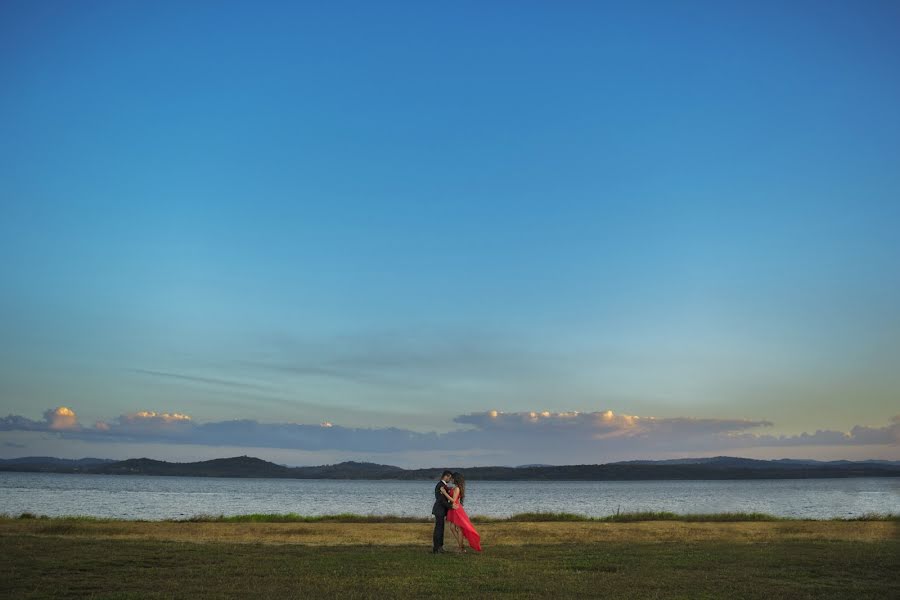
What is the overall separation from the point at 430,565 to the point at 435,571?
1096mm

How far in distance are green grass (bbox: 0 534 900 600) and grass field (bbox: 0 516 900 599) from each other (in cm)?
3

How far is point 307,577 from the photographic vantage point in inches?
619

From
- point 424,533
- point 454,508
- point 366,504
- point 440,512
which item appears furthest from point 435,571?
point 366,504

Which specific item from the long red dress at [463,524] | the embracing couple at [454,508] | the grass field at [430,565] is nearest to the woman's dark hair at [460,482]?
the embracing couple at [454,508]

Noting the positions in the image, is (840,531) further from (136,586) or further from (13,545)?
(13,545)

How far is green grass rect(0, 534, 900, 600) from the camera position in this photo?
554 inches

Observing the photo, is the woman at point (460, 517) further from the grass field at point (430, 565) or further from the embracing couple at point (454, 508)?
the grass field at point (430, 565)

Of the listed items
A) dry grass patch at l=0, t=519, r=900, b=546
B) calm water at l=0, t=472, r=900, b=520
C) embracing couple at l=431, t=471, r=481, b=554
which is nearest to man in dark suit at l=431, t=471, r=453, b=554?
embracing couple at l=431, t=471, r=481, b=554

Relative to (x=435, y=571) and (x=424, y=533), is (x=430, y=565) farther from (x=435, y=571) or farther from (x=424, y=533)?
(x=424, y=533)

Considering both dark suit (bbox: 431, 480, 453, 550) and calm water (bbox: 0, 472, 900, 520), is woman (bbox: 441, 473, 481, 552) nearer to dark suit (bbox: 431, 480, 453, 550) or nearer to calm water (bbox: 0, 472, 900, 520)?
dark suit (bbox: 431, 480, 453, 550)

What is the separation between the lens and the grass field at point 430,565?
46.7 feet

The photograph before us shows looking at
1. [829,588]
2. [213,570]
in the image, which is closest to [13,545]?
[213,570]

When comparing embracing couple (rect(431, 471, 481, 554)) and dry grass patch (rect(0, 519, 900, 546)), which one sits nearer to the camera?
embracing couple (rect(431, 471, 481, 554))

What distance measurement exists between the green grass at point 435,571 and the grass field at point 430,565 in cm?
3
